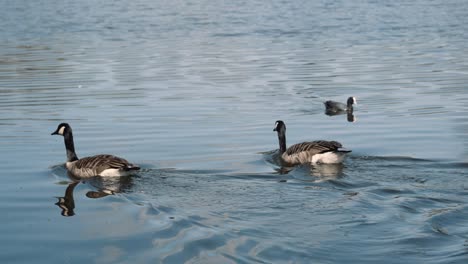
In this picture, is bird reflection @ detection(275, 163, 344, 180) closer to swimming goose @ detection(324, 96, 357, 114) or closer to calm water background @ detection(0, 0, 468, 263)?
calm water background @ detection(0, 0, 468, 263)

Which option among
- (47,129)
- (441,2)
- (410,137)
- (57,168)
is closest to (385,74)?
(410,137)

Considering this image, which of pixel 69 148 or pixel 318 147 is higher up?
pixel 69 148

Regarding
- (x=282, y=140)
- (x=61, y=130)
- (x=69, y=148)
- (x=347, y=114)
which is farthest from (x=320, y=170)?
(x=347, y=114)

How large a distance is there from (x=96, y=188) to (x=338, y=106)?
9.09 meters

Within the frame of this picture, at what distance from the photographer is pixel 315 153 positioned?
16.4 metres

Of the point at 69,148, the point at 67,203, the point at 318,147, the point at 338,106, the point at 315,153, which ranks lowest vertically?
the point at 67,203

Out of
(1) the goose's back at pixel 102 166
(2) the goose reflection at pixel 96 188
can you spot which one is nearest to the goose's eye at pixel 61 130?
(1) the goose's back at pixel 102 166

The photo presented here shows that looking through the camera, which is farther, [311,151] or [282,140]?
[282,140]

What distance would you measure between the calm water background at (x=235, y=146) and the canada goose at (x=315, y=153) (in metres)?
0.20

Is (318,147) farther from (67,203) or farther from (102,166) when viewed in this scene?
(67,203)

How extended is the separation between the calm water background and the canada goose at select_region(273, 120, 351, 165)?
201 millimetres

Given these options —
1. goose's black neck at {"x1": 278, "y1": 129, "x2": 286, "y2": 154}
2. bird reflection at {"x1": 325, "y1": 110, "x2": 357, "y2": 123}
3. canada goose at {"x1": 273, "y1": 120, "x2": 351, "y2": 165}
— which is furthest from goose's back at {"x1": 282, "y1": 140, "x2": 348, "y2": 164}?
bird reflection at {"x1": 325, "y1": 110, "x2": 357, "y2": 123}

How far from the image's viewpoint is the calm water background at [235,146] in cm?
1127

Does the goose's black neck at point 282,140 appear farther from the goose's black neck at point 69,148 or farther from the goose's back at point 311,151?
the goose's black neck at point 69,148
